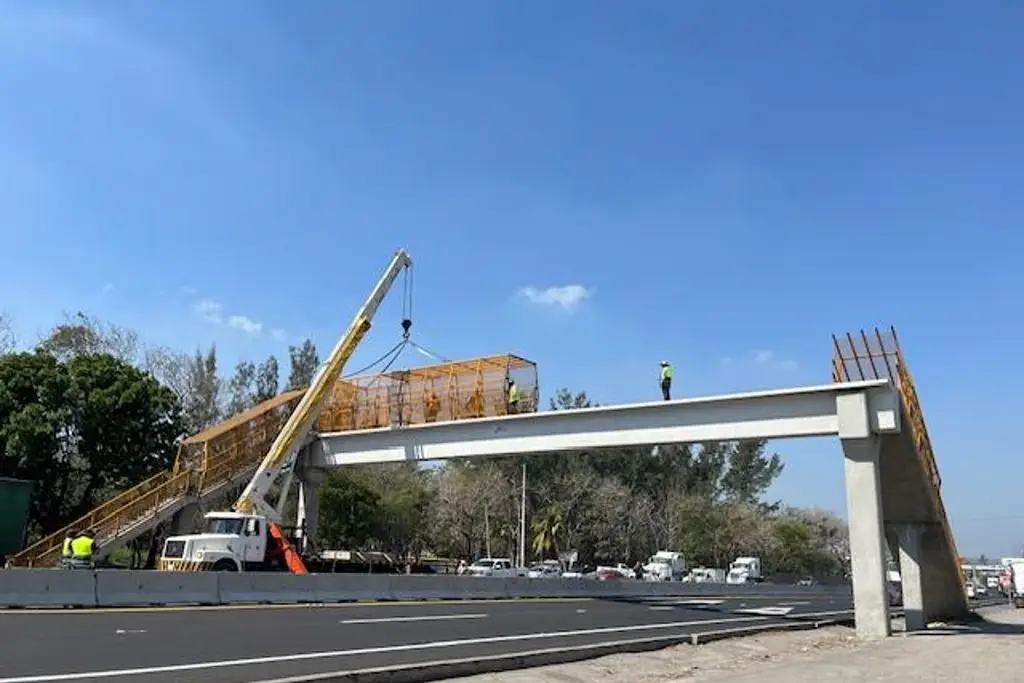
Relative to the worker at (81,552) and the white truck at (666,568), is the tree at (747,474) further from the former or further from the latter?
the worker at (81,552)

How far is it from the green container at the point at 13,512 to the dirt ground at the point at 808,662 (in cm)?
2837

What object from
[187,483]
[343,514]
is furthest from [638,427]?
[343,514]

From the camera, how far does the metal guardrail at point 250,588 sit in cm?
1750

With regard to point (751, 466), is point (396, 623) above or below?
below

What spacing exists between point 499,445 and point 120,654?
64.6 feet

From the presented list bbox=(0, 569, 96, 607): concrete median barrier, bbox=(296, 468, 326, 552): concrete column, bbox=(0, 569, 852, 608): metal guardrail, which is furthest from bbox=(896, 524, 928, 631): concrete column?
bbox=(296, 468, 326, 552): concrete column

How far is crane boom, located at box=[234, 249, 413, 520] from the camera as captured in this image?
3203 centimetres

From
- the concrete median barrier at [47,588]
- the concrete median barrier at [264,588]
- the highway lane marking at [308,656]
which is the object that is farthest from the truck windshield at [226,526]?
the highway lane marking at [308,656]

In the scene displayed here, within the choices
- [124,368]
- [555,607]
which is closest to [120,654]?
[555,607]

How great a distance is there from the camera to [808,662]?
49.5ft

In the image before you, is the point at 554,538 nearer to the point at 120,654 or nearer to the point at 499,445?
the point at 499,445

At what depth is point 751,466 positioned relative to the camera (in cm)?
9056

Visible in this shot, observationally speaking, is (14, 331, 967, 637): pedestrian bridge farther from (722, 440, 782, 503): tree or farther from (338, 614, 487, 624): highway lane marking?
(722, 440, 782, 503): tree

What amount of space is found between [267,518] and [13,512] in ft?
36.8
